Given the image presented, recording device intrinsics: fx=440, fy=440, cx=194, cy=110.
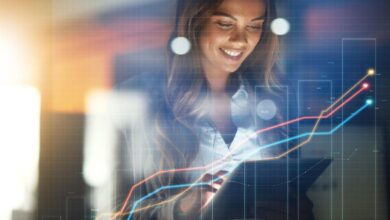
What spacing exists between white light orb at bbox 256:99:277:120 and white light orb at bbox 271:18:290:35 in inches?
10.4

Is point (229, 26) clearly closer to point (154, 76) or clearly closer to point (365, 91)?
point (154, 76)

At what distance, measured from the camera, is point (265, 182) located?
1.68 metres

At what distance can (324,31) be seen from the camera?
1677mm

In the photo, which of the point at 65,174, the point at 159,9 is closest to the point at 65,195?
the point at 65,174

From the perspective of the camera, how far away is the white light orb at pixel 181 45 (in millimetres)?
1657

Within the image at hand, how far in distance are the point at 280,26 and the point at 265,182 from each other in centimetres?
60

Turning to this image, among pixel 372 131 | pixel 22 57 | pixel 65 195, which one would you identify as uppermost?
pixel 22 57

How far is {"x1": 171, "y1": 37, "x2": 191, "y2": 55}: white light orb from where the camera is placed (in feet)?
5.44

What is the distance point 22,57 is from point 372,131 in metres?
1.37

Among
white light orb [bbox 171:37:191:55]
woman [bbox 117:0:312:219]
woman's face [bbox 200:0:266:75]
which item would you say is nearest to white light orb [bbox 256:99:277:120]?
woman [bbox 117:0:312:219]

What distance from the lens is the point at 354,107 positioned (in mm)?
1680

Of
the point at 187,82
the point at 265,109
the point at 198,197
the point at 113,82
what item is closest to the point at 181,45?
the point at 187,82

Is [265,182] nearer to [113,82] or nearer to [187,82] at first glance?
[187,82]

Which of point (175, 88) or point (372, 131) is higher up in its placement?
point (175, 88)
